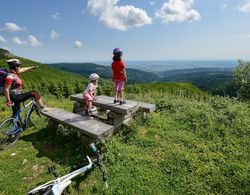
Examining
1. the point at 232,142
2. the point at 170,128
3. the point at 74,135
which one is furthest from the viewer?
the point at 170,128

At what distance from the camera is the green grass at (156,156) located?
475 cm

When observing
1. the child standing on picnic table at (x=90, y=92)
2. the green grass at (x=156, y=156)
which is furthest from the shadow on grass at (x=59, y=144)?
the child standing on picnic table at (x=90, y=92)

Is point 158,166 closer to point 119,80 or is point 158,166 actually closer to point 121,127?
point 121,127

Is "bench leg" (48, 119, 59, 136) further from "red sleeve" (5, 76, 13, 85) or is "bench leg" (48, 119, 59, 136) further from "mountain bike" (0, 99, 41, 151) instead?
"red sleeve" (5, 76, 13, 85)

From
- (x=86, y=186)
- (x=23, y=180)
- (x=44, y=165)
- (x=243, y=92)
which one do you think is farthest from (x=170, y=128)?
(x=243, y=92)

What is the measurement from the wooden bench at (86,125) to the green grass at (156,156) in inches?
22.1

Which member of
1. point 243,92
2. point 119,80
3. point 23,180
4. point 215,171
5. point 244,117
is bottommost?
point 243,92

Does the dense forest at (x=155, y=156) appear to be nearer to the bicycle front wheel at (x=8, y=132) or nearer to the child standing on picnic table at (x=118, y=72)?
the bicycle front wheel at (x=8, y=132)

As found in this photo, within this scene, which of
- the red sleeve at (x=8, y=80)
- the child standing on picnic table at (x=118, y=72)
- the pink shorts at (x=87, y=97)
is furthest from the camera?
the pink shorts at (x=87, y=97)

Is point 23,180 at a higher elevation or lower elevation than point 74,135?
lower

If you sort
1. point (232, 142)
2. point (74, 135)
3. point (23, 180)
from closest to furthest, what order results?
point (23, 180) → point (232, 142) → point (74, 135)

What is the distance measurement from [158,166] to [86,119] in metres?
2.73

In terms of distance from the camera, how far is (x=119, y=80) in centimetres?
722

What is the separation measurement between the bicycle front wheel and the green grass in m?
0.26
